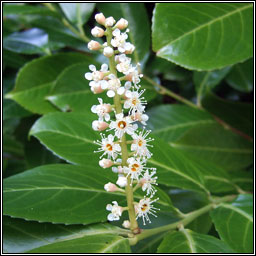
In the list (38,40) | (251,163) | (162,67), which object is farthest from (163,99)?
(38,40)

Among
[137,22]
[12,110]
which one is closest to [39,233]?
[12,110]

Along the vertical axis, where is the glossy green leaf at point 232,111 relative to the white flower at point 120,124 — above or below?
above

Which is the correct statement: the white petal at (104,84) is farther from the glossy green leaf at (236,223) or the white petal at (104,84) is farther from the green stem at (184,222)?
the glossy green leaf at (236,223)

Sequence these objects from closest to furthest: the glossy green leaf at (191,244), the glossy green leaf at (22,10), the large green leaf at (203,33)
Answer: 1. the glossy green leaf at (191,244)
2. the large green leaf at (203,33)
3. the glossy green leaf at (22,10)

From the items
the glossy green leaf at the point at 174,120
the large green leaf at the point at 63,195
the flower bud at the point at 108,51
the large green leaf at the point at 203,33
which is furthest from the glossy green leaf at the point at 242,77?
the flower bud at the point at 108,51

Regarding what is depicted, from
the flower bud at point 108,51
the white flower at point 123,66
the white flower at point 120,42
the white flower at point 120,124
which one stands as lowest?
the white flower at point 120,124

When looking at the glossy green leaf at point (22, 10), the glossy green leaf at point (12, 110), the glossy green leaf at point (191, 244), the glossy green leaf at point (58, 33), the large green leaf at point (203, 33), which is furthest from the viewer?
the glossy green leaf at point (58, 33)

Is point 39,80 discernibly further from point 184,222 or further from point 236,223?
point 236,223
